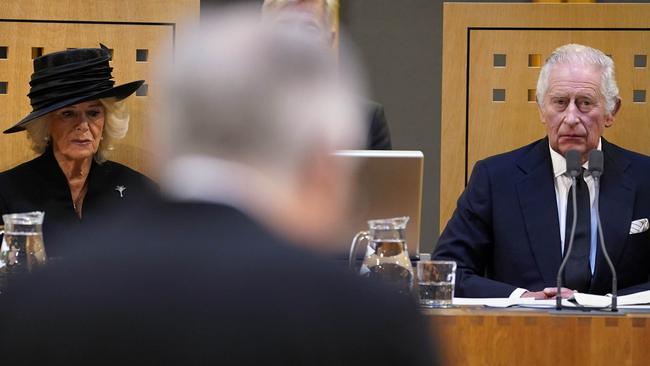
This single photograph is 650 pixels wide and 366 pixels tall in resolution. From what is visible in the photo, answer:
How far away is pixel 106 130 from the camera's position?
3393 mm

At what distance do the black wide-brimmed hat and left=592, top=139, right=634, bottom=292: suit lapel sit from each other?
1461 millimetres

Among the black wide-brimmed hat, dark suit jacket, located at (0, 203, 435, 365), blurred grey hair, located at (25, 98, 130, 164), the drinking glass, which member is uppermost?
the black wide-brimmed hat

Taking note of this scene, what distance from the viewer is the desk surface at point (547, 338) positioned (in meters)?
2.17

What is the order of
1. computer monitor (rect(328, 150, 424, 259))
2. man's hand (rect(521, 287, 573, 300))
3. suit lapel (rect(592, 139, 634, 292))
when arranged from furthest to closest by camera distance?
suit lapel (rect(592, 139, 634, 292))
man's hand (rect(521, 287, 573, 300))
computer monitor (rect(328, 150, 424, 259))

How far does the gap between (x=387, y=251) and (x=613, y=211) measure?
1154 millimetres

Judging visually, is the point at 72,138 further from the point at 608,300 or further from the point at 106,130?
the point at 608,300

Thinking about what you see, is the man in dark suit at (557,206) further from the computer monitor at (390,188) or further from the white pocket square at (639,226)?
the computer monitor at (390,188)

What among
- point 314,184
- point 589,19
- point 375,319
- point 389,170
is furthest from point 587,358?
point 589,19

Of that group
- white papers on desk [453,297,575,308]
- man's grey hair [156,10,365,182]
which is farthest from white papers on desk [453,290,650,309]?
man's grey hair [156,10,365,182]

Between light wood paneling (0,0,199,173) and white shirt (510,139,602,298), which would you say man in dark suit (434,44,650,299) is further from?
light wood paneling (0,0,199,173)

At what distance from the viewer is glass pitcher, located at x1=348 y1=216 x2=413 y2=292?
2.07 m

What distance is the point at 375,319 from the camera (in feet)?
1.96

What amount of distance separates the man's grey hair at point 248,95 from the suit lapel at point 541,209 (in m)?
2.32

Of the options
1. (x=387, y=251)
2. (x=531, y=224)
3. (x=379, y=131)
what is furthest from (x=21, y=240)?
(x=531, y=224)
